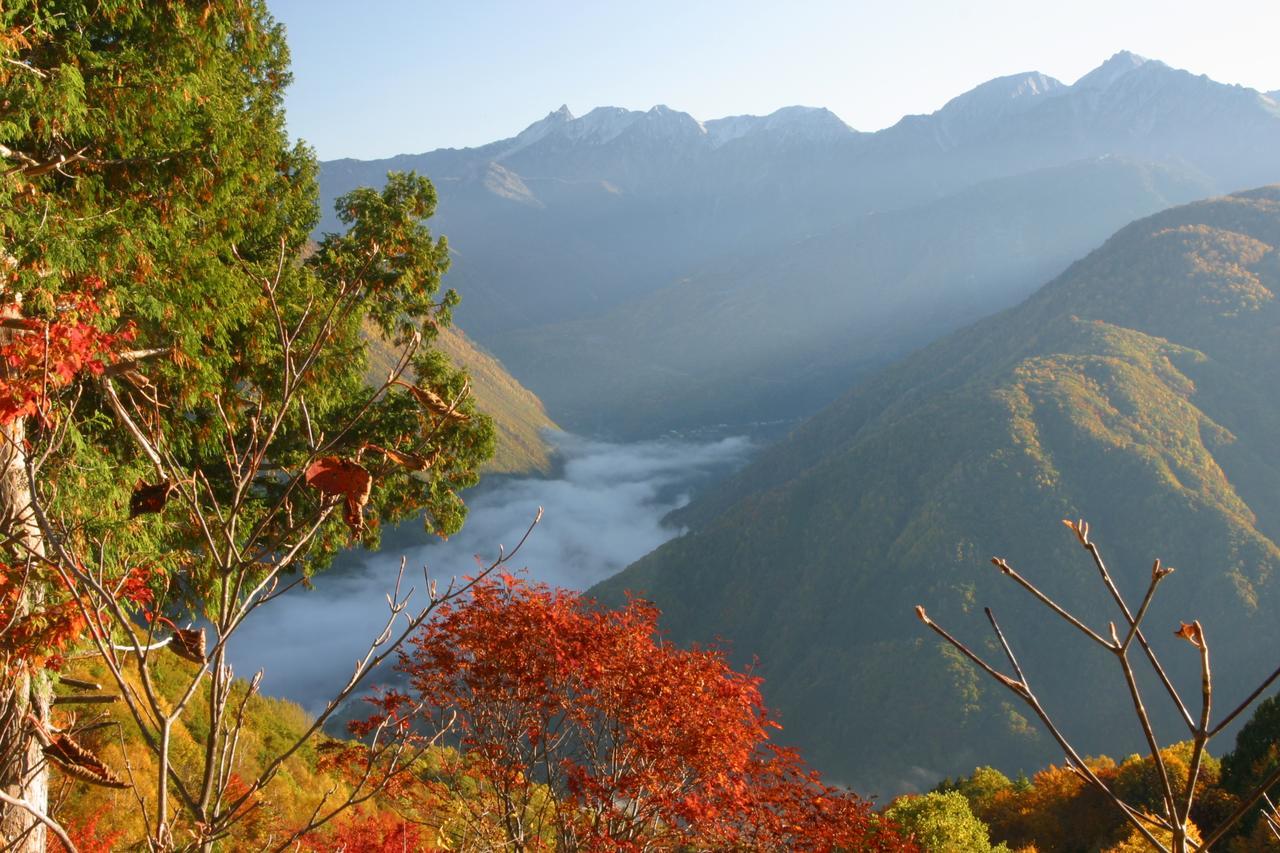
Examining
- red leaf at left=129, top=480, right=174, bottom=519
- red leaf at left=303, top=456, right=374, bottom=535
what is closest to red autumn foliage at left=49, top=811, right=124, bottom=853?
red leaf at left=129, top=480, right=174, bottom=519

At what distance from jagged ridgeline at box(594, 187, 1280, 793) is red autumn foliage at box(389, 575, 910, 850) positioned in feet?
195

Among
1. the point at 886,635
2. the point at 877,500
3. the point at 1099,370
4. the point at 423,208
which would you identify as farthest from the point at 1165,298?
the point at 423,208

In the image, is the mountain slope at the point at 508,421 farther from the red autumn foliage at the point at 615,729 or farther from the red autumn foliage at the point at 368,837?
the red autumn foliage at the point at 615,729

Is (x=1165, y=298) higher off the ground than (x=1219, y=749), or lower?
higher

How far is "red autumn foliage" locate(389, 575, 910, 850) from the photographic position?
692cm

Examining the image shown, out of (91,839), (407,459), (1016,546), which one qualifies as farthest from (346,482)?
(1016,546)

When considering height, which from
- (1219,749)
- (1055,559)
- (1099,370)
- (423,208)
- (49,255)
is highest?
(423,208)

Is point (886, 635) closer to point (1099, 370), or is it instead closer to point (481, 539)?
point (1099, 370)

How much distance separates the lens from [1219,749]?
223 feet

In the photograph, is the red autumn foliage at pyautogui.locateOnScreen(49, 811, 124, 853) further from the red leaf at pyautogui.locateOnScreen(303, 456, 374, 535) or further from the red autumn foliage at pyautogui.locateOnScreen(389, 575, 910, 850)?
the red leaf at pyautogui.locateOnScreen(303, 456, 374, 535)

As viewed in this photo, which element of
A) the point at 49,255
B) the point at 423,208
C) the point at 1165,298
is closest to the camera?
the point at 49,255

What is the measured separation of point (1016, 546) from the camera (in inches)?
3268

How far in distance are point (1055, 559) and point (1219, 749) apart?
64.6 feet

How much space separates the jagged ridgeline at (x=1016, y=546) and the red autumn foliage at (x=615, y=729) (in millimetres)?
59288
